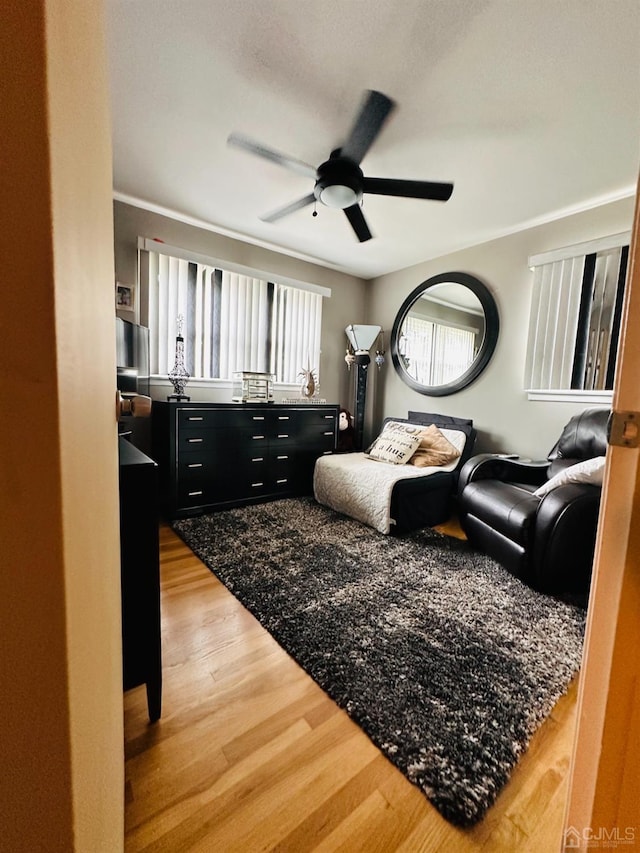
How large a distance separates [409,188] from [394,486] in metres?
1.78

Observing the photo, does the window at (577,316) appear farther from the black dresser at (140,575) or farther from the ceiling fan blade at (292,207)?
the black dresser at (140,575)

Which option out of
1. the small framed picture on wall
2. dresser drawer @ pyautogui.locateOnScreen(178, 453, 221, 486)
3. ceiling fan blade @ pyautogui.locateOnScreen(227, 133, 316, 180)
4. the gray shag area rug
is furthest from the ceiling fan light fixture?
Answer: the gray shag area rug

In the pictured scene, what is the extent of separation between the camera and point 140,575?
0.91 meters

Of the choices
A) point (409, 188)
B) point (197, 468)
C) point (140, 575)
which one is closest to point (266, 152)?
point (409, 188)

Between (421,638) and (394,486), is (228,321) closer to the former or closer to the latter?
(394,486)

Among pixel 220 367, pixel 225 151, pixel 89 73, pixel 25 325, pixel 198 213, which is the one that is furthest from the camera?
pixel 220 367

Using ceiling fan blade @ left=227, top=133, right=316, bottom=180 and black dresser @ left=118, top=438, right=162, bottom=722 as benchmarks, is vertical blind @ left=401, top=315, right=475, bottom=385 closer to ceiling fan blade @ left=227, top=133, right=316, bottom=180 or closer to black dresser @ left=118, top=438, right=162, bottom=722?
ceiling fan blade @ left=227, top=133, right=316, bottom=180

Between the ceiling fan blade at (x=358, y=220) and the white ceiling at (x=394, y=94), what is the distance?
0.98ft

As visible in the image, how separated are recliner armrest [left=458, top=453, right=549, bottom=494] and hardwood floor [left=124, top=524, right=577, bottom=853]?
1.29 meters

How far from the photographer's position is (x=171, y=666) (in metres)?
1.19

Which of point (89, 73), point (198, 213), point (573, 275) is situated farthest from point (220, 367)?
point (573, 275)

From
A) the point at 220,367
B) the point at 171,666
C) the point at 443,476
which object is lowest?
the point at 171,666

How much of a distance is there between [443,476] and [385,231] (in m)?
2.13

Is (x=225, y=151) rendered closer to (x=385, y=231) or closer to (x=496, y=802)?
(x=385, y=231)
